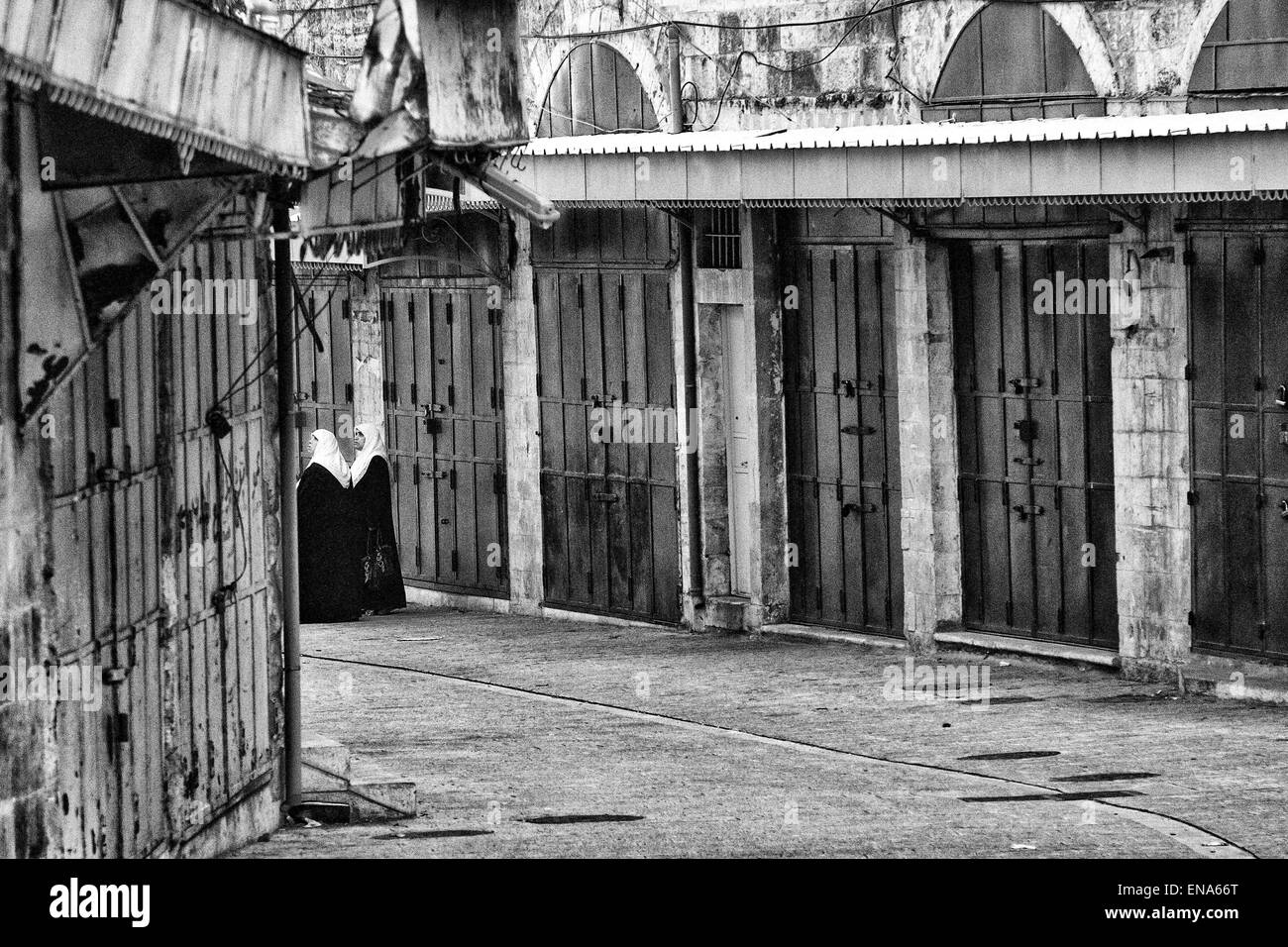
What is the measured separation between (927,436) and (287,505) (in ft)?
23.1

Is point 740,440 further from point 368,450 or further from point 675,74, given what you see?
point 368,450

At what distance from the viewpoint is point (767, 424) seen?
62.4 feet

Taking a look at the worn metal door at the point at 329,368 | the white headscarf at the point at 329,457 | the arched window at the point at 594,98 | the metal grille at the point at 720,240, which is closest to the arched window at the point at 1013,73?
the metal grille at the point at 720,240

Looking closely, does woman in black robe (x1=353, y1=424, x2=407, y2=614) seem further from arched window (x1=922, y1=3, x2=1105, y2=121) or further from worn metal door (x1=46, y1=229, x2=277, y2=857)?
worn metal door (x1=46, y1=229, x2=277, y2=857)

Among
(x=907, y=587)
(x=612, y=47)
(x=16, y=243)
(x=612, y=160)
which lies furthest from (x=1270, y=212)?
(x=16, y=243)

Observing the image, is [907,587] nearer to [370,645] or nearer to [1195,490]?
[1195,490]

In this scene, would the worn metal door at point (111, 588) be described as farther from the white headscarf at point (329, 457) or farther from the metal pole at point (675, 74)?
the white headscarf at point (329, 457)

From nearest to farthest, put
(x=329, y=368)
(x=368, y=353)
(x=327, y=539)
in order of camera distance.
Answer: (x=327, y=539)
(x=368, y=353)
(x=329, y=368)

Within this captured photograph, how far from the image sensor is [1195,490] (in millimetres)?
15594

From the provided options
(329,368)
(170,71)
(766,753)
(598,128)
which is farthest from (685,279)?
(170,71)

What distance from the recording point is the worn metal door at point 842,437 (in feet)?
59.3

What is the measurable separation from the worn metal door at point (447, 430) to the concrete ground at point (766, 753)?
7.88 ft

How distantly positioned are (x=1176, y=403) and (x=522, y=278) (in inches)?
296

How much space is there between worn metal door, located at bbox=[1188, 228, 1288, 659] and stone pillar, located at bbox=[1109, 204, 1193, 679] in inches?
4.0
